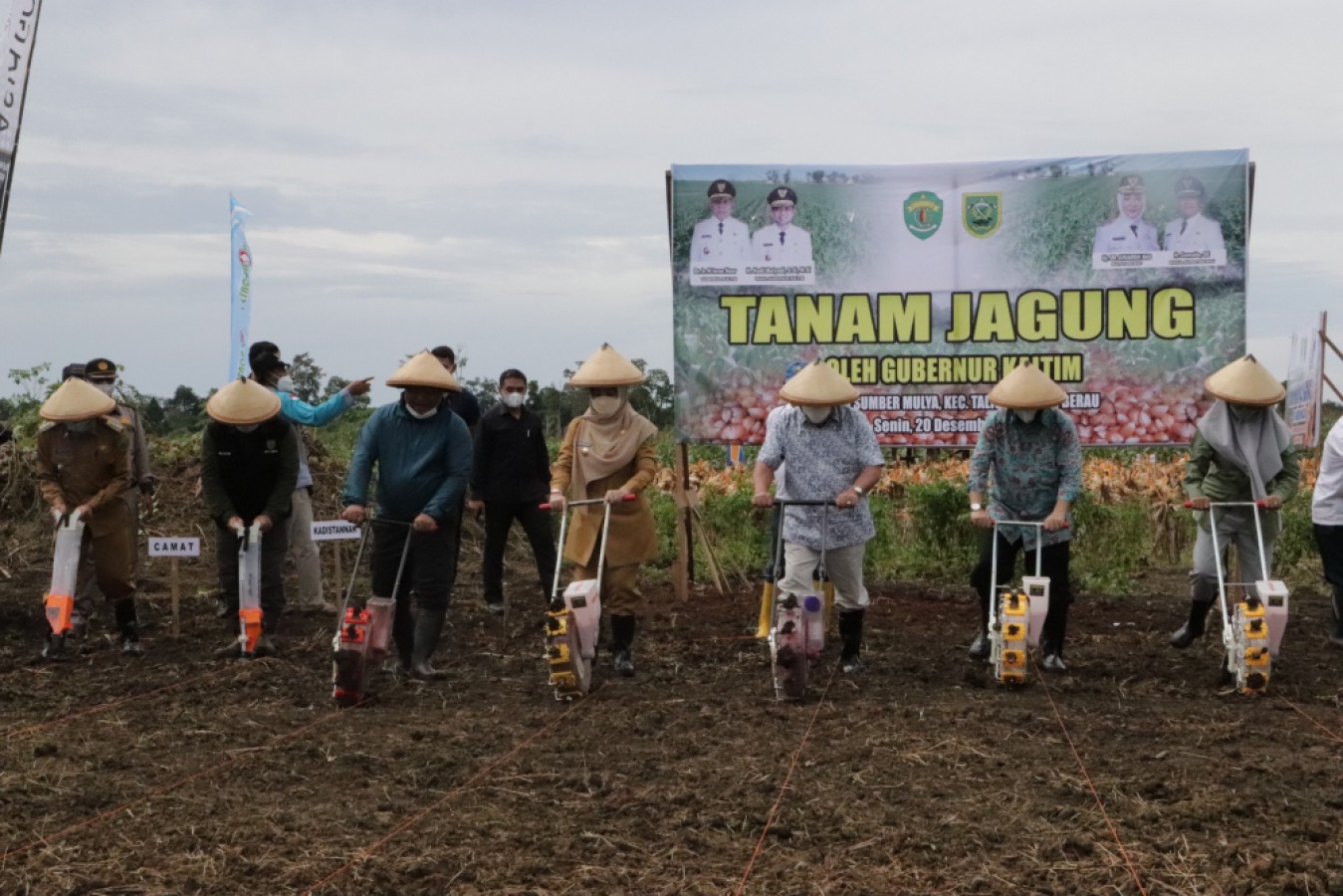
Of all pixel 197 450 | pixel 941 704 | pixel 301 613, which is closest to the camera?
pixel 941 704

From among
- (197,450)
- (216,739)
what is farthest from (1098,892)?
(197,450)

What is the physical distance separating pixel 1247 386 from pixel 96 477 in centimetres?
665

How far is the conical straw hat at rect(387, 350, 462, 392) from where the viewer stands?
824cm

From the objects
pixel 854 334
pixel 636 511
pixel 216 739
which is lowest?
pixel 216 739

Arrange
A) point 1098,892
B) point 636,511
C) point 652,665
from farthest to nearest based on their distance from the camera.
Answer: point 652,665, point 636,511, point 1098,892

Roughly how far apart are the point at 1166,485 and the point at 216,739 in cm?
943

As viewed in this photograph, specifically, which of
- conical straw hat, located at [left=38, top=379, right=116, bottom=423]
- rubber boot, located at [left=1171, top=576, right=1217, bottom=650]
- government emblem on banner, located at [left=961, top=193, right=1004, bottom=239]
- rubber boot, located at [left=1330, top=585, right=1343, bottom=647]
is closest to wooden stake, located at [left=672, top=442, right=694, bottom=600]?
government emblem on banner, located at [left=961, top=193, right=1004, bottom=239]

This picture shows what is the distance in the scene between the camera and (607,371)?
27.8 feet

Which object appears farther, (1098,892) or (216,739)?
(216,739)

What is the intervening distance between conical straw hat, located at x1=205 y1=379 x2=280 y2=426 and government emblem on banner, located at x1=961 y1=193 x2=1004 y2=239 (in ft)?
17.8

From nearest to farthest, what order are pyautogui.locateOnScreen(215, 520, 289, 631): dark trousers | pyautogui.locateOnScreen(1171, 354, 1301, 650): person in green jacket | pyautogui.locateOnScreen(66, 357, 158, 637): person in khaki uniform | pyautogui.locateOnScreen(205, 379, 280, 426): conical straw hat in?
pyautogui.locateOnScreen(1171, 354, 1301, 650): person in green jacket
pyautogui.locateOnScreen(205, 379, 280, 426): conical straw hat
pyautogui.locateOnScreen(215, 520, 289, 631): dark trousers
pyautogui.locateOnScreen(66, 357, 158, 637): person in khaki uniform

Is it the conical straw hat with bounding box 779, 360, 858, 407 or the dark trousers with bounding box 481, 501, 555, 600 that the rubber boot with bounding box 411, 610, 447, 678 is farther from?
the conical straw hat with bounding box 779, 360, 858, 407

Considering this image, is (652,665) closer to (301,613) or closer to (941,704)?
(941,704)

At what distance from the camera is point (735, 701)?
8.00m
